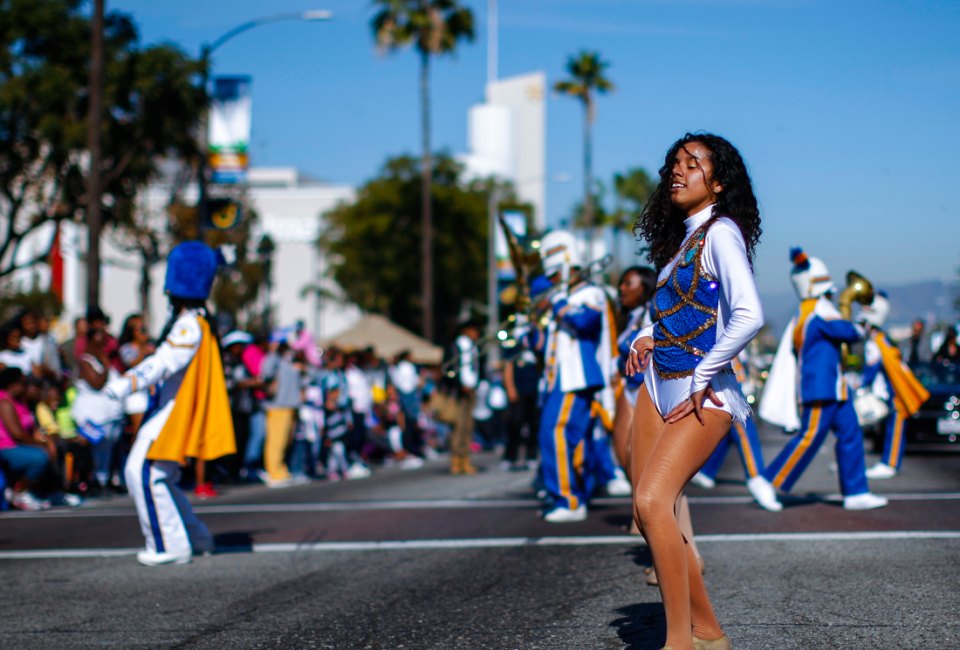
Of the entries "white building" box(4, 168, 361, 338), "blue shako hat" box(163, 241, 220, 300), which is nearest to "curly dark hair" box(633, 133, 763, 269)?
"blue shako hat" box(163, 241, 220, 300)

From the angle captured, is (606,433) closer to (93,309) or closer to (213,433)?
(213,433)

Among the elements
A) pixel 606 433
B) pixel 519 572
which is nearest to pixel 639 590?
pixel 519 572

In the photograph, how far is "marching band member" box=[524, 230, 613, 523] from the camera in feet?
31.0

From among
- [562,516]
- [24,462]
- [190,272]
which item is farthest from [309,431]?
[190,272]

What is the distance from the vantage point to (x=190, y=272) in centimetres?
811

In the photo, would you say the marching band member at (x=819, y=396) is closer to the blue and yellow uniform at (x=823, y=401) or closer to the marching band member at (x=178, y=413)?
the blue and yellow uniform at (x=823, y=401)

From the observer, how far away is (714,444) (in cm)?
468

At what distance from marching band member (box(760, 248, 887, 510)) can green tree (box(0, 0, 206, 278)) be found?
1762 cm

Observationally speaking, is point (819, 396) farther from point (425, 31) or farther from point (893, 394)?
point (425, 31)

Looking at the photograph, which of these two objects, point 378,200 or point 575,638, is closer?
point 575,638

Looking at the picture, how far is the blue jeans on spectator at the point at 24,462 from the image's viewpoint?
12.2 meters

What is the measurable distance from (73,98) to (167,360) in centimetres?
1908

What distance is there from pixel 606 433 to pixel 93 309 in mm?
→ 6613

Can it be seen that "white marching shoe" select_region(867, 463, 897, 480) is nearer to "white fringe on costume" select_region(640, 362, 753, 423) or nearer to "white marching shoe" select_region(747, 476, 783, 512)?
"white marching shoe" select_region(747, 476, 783, 512)
